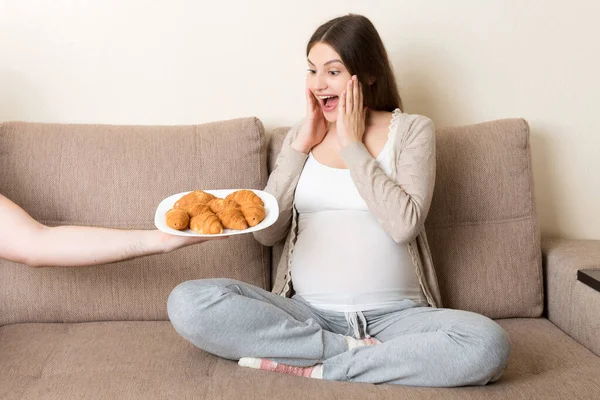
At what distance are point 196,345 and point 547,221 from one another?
1.39 m

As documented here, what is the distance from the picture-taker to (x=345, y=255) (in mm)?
1976

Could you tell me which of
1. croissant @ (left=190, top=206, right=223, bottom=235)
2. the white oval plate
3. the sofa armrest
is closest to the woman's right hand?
the white oval plate

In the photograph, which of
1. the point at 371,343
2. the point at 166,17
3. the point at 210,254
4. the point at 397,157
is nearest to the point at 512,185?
the point at 397,157

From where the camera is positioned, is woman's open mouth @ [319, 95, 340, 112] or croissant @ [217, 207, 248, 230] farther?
woman's open mouth @ [319, 95, 340, 112]

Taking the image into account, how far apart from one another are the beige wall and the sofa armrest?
0.34 metres

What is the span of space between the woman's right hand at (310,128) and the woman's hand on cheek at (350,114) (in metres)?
0.10

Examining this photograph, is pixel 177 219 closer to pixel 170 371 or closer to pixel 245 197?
pixel 245 197

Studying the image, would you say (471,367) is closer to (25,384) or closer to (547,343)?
(547,343)

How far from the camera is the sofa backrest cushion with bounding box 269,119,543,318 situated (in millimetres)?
2180

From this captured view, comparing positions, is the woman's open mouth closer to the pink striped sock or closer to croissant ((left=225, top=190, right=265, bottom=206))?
croissant ((left=225, top=190, right=265, bottom=206))

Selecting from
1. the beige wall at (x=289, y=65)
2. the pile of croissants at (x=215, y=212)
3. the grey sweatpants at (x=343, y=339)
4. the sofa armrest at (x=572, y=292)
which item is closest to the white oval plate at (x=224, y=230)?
the pile of croissants at (x=215, y=212)

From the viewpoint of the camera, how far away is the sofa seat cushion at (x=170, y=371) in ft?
5.25

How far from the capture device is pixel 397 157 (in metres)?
2.06

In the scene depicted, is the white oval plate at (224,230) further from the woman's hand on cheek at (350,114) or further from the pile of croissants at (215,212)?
the woman's hand on cheek at (350,114)
